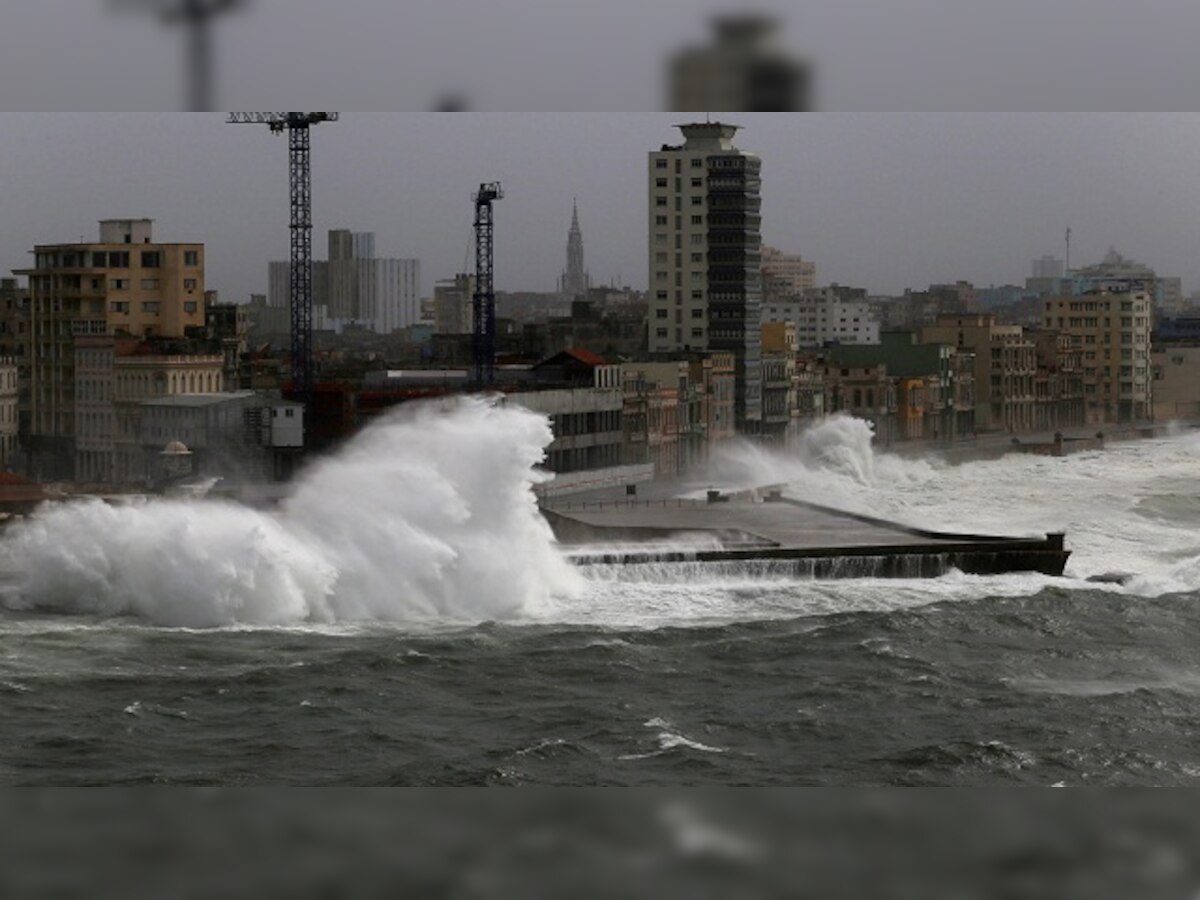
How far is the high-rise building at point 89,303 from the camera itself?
4996 millimetres

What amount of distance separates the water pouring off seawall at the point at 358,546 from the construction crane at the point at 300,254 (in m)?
1.08

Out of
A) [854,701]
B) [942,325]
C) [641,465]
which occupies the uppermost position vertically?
[942,325]

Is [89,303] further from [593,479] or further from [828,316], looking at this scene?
[593,479]

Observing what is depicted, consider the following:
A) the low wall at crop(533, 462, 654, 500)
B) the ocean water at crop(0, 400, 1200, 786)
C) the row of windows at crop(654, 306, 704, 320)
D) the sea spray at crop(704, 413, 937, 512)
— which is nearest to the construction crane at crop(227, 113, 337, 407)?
the ocean water at crop(0, 400, 1200, 786)

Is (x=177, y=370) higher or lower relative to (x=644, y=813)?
higher

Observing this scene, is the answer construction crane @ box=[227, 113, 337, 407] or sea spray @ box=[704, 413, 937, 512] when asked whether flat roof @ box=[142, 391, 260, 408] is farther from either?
sea spray @ box=[704, 413, 937, 512]

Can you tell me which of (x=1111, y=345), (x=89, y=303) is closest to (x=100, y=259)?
(x=89, y=303)

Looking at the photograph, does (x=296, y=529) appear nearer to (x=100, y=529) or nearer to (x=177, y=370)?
(x=100, y=529)

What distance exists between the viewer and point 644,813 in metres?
2.86

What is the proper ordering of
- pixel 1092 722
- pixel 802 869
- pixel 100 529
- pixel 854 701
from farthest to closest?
pixel 100 529
pixel 854 701
pixel 1092 722
pixel 802 869

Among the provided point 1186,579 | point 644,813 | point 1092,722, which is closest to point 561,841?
point 644,813

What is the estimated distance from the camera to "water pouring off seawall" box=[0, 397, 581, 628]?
7031mm

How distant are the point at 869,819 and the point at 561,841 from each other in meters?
0.47

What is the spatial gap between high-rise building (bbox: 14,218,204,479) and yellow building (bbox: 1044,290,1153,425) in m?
2.22
